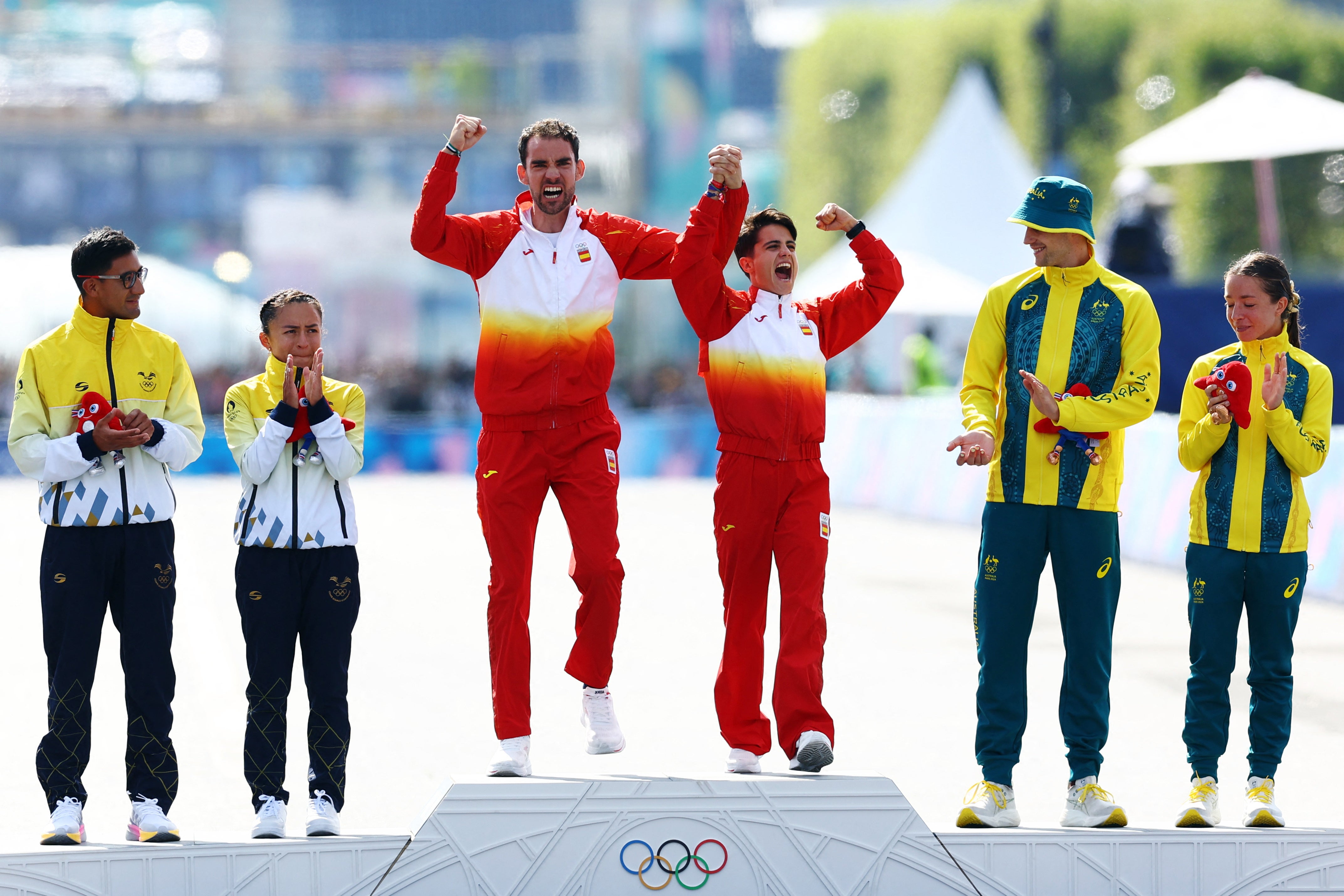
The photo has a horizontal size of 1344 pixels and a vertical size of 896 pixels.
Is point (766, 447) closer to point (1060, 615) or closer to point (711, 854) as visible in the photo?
point (1060, 615)

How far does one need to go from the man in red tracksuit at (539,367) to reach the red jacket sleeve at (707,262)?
0.11ft

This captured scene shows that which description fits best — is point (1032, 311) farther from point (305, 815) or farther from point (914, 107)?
point (914, 107)

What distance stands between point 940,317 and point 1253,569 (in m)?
28.1

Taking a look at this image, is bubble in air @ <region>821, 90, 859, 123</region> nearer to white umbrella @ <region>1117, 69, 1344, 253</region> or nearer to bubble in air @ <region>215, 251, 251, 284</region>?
bubble in air @ <region>215, 251, 251, 284</region>

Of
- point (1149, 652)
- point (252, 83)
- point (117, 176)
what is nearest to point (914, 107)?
point (252, 83)

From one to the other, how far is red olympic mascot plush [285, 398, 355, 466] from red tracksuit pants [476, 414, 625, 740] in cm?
57

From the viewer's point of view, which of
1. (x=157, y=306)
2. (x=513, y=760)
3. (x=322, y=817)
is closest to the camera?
(x=322, y=817)

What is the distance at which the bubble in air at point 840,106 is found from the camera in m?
41.7

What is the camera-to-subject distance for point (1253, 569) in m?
5.21

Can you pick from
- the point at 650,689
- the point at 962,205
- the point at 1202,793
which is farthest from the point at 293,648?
the point at 962,205

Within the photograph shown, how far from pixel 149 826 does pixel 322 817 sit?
1.56ft

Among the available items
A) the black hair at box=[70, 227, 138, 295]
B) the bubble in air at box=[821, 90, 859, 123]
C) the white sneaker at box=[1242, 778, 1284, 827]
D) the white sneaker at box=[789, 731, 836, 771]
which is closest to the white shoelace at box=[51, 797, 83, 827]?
the black hair at box=[70, 227, 138, 295]

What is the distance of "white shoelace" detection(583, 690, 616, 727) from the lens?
5520 millimetres

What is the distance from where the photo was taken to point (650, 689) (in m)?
8.38
